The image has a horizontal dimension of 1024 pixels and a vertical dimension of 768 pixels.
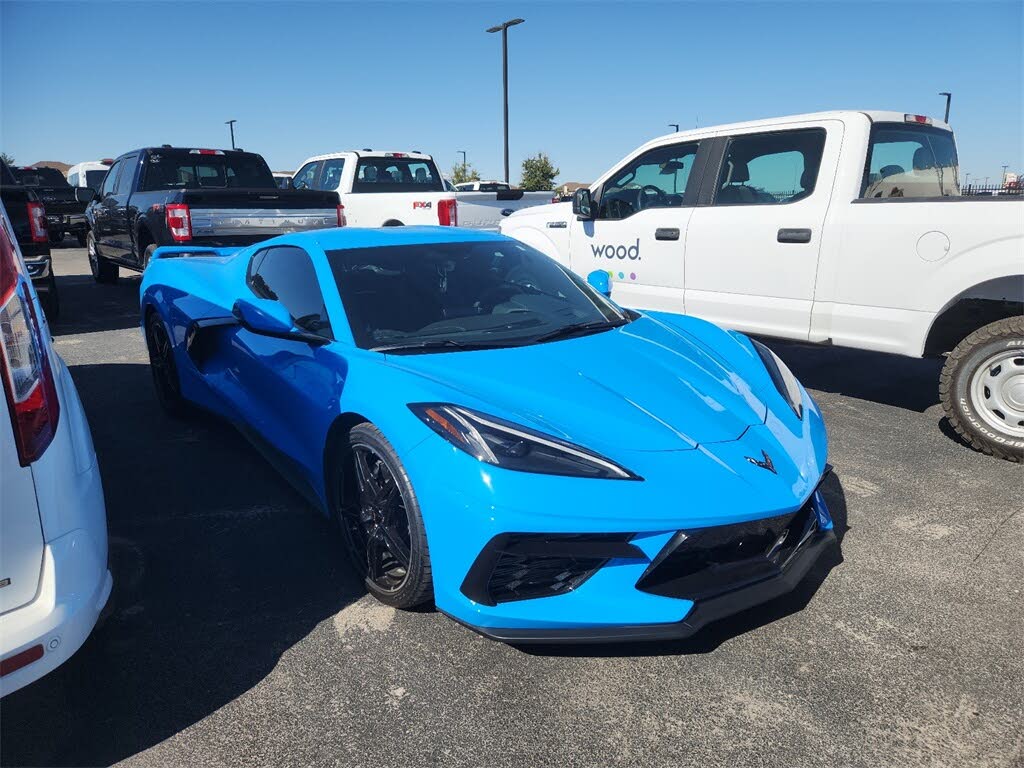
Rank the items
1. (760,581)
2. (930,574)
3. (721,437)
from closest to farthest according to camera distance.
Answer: (760,581) → (721,437) → (930,574)

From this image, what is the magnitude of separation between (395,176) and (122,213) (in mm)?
3960

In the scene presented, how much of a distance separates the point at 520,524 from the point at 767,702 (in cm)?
94

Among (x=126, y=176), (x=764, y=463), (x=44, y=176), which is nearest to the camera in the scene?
(x=764, y=463)

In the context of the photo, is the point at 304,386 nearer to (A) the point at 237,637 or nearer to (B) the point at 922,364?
(A) the point at 237,637

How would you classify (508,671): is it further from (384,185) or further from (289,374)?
(384,185)

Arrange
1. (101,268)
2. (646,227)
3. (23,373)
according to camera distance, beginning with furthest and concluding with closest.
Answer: (101,268)
(646,227)
(23,373)

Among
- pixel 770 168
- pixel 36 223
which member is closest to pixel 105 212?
pixel 36 223

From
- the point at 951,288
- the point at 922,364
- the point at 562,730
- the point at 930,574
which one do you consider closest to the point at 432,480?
the point at 562,730

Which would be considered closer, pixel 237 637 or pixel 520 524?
pixel 520 524

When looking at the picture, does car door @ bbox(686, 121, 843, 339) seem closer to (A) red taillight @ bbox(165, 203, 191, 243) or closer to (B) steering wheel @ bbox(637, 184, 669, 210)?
(B) steering wheel @ bbox(637, 184, 669, 210)

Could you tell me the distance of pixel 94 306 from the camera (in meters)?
9.87

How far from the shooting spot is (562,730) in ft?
7.10

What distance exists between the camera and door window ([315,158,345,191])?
11406mm

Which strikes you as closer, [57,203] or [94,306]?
[94,306]
